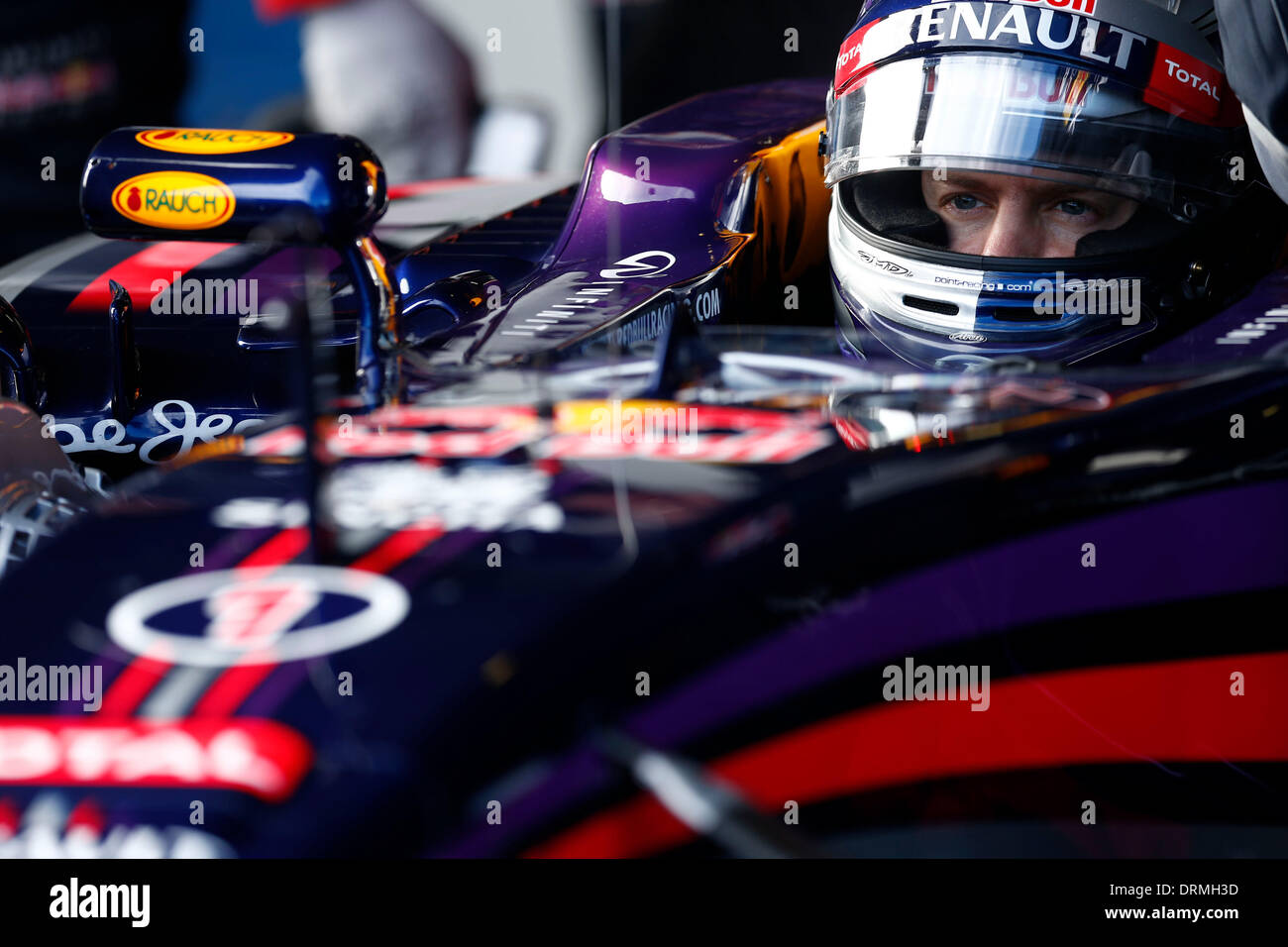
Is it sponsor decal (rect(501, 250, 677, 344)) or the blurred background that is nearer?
sponsor decal (rect(501, 250, 677, 344))

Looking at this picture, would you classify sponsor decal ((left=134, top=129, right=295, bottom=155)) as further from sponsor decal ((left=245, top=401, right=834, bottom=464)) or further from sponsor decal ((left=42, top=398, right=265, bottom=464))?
sponsor decal ((left=42, top=398, right=265, bottom=464))

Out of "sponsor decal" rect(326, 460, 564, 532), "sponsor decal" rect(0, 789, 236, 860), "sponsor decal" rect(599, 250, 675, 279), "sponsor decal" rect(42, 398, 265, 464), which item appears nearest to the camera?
"sponsor decal" rect(0, 789, 236, 860)

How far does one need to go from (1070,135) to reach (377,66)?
420cm

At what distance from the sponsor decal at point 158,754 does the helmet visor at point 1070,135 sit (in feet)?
4.37

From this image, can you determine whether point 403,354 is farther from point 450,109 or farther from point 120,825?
point 450,109

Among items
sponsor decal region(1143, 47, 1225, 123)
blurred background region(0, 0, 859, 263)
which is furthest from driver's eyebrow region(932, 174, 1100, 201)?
blurred background region(0, 0, 859, 263)

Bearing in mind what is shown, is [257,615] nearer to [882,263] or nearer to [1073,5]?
[882,263]

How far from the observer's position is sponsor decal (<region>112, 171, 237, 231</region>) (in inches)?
52.1

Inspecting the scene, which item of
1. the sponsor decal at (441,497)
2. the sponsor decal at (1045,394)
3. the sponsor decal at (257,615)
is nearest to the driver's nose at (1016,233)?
the sponsor decal at (1045,394)

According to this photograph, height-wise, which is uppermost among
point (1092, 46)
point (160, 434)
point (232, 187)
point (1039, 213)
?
point (1092, 46)

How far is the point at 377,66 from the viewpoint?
5.43 metres

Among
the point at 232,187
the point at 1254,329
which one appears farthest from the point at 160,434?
the point at 1254,329

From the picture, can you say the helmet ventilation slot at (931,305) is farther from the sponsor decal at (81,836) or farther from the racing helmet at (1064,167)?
the sponsor decal at (81,836)
